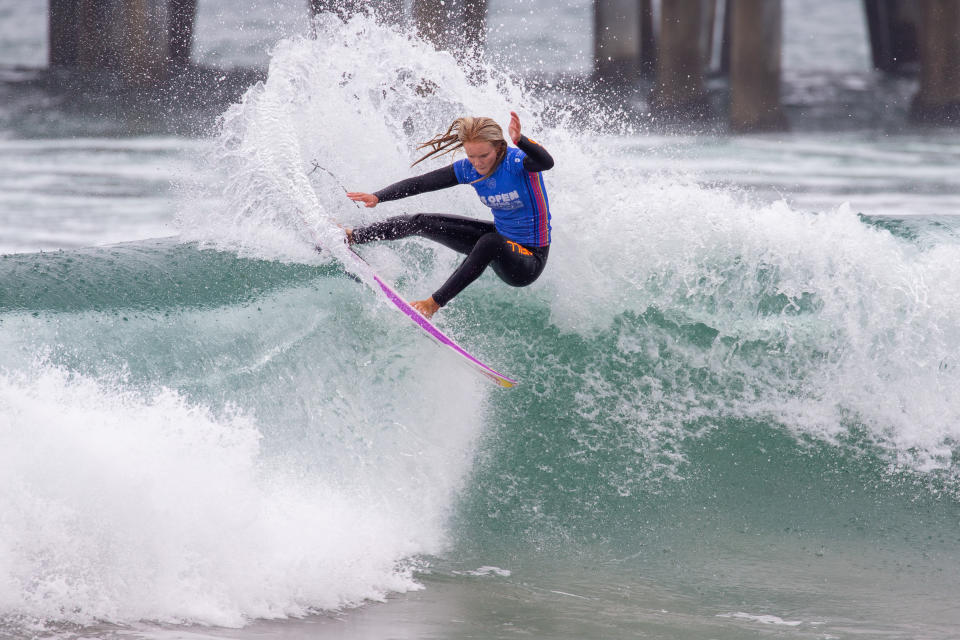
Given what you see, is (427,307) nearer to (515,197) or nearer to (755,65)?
(515,197)

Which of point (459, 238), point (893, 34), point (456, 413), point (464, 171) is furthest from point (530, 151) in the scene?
point (893, 34)

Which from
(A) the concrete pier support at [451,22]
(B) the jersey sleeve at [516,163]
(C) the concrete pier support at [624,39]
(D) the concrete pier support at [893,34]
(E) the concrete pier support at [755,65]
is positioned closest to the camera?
(B) the jersey sleeve at [516,163]

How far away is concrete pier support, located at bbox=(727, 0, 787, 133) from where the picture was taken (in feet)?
58.1

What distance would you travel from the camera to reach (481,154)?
184 inches

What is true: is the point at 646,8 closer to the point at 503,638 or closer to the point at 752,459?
the point at 752,459

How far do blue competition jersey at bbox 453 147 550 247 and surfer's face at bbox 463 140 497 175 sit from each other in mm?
97

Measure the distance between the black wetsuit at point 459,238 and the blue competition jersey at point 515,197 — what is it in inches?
1.9

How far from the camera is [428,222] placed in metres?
5.13

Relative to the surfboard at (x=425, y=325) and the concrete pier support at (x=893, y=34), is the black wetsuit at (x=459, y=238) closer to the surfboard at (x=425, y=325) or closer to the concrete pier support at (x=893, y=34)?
the surfboard at (x=425, y=325)

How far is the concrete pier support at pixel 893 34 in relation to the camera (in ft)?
74.5

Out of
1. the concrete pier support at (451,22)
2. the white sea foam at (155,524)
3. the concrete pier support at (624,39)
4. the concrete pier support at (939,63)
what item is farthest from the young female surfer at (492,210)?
the concrete pier support at (624,39)

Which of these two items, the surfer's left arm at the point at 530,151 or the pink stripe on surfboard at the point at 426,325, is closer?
the surfer's left arm at the point at 530,151

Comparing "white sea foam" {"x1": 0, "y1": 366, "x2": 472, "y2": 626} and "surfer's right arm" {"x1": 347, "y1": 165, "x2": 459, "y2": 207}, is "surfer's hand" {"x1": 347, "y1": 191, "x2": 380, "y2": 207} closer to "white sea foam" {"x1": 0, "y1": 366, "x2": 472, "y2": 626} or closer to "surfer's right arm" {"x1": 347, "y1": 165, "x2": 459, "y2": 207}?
"surfer's right arm" {"x1": 347, "y1": 165, "x2": 459, "y2": 207}

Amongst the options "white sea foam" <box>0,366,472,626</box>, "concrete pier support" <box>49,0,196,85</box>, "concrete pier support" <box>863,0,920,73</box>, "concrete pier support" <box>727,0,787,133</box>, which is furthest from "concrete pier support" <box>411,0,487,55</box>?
"white sea foam" <box>0,366,472,626</box>
